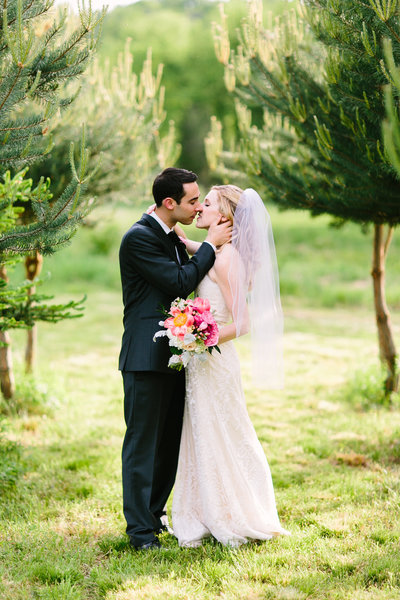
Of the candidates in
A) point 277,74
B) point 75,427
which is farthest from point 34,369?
point 277,74

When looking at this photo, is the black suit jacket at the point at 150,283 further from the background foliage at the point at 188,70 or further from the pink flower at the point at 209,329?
the background foliage at the point at 188,70

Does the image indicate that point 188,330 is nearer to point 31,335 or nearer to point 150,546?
A: point 150,546

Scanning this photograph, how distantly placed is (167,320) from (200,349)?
26 centimetres

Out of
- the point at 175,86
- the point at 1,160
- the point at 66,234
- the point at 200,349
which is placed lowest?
the point at 200,349

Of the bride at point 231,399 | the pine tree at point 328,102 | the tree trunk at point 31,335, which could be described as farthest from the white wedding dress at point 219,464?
the tree trunk at point 31,335

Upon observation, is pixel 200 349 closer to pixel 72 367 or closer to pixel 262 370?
pixel 262 370

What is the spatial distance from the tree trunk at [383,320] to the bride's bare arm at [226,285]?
3.48m

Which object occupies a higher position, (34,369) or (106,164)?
(106,164)

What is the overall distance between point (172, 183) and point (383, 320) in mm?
3920

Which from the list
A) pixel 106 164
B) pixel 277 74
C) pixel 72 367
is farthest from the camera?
pixel 72 367

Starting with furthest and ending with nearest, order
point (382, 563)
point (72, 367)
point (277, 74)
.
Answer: point (72, 367) → point (277, 74) → point (382, 563)

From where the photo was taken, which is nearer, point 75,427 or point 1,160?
point 1,160

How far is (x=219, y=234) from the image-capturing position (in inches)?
151

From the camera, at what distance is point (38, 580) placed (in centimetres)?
343
